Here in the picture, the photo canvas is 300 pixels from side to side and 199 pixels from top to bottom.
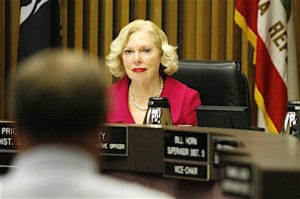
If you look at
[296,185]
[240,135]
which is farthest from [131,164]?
[296,185]

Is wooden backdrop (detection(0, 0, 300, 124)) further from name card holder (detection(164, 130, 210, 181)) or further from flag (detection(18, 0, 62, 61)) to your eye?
name card holder (detection(164, 130, 210, 181))

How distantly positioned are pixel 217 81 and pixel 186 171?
1.88m

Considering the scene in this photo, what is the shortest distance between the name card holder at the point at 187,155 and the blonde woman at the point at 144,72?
57.9 inches

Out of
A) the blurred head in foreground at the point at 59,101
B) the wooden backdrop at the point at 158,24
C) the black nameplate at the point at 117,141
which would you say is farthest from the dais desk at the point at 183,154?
the wooden backdrop at the point at 158,24

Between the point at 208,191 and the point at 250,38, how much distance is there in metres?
3.34

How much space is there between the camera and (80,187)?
1039 millimetres

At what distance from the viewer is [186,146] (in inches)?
93.5

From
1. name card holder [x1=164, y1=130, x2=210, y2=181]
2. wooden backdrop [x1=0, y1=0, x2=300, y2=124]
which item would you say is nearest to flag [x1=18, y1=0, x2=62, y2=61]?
wooden backdrop [x1=0, y1=0, x2=300, y2=124]

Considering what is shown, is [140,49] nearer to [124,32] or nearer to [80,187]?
[124,32]

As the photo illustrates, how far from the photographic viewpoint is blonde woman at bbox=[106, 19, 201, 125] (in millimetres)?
3963

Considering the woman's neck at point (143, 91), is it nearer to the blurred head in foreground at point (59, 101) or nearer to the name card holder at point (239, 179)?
the name card holder at point (239, 179)

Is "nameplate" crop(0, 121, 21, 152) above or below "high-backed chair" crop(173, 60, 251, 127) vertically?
below

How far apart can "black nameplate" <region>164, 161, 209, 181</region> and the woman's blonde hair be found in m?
1.65

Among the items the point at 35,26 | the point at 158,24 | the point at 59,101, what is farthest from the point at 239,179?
the point at 158,24
